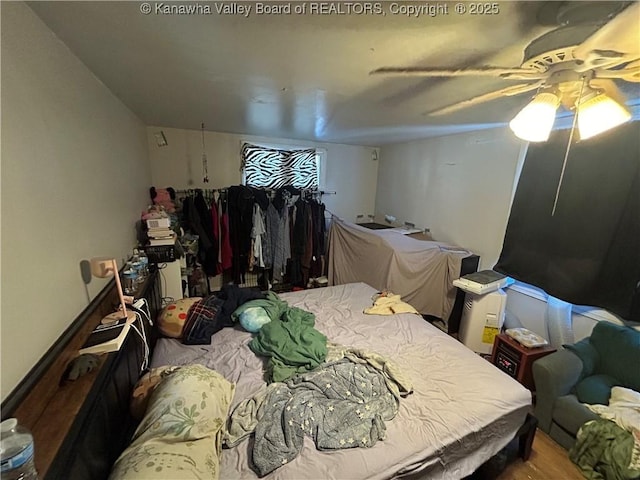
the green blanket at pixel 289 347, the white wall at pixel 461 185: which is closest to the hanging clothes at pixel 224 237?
the green blanket at pixel 289 347

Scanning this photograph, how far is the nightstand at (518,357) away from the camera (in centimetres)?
198

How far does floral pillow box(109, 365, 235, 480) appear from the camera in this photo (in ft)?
2.74

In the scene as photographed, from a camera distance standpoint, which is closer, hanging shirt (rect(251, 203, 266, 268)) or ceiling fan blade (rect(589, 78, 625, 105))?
ceiling fan blade (rect(589, 78, 625, 105))

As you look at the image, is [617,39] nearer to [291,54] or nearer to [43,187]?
[291,54]

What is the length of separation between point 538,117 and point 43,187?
1.85 metres

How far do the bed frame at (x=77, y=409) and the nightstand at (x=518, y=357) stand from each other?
2466 millimetres

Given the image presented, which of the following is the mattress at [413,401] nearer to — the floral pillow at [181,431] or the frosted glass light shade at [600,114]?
the floral pillow at [181,431]

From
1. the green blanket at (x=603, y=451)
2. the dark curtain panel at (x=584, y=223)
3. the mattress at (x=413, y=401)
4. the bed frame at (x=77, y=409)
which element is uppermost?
the dark curtain panel at (x=584, y=223)

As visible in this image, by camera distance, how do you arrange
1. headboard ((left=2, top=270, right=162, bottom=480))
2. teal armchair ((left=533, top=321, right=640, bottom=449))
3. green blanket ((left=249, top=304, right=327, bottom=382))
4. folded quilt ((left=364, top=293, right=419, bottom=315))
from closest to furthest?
headboard ((left=2, top=270, right=162, bottom=480))
green blanket ((left=249, top=304, right=327, bottom=382))
teal armchair ((left=533, top=321, right=640, bottom=449))
folded quilt ((left=364, top=293, right=419, bottom=315))

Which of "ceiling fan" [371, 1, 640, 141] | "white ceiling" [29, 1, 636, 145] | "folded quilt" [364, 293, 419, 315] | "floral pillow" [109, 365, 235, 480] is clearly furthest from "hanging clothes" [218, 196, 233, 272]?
"ceiling fan" [371, 1, 640, 141]

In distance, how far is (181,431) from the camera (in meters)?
0.98

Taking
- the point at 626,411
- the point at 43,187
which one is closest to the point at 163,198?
the point at 43,187

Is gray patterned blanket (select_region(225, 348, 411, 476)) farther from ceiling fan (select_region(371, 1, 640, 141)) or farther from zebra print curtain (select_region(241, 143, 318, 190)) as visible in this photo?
zebra print curtain (select_region(241, 143, 318, 190))

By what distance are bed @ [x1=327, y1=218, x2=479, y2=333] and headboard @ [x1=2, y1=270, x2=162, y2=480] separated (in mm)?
2488
